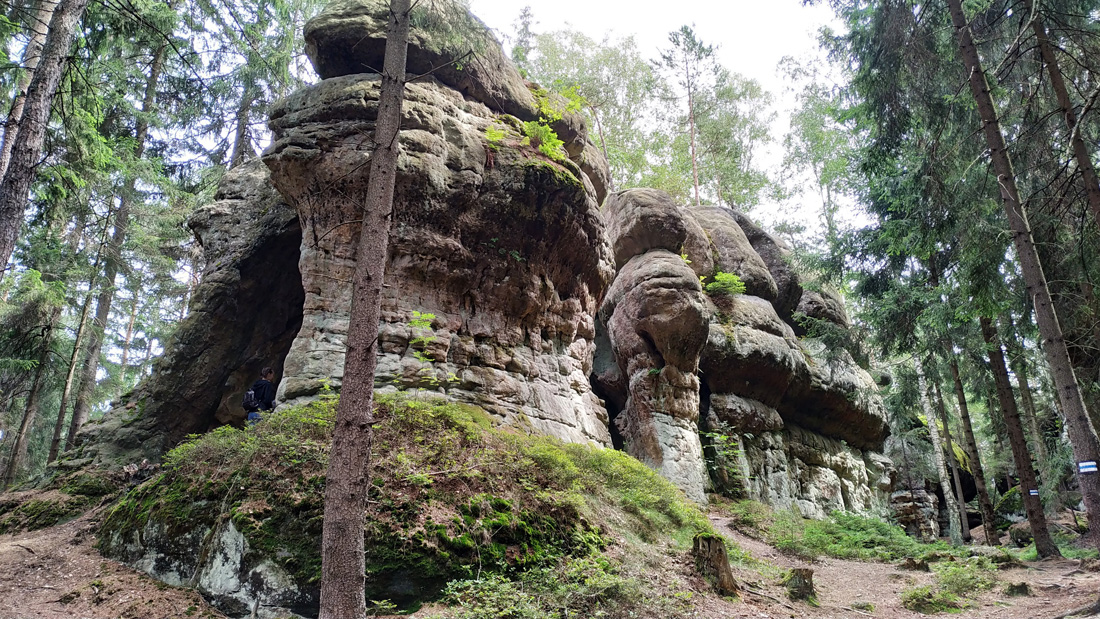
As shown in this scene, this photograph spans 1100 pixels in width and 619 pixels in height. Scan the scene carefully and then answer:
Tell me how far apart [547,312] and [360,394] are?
7042 mm

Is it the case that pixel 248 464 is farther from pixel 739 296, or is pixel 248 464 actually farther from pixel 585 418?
pixel 739 296

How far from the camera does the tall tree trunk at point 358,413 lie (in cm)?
494

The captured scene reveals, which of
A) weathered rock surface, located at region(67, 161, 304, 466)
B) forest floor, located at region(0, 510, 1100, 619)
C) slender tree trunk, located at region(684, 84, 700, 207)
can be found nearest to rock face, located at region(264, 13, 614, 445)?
weathered rock surface, located at region(67, 161, 304, 466)

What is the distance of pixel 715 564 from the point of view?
23.7 feet

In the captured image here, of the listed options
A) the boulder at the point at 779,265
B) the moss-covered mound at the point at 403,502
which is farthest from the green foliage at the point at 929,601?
the boulder at the point at 779,265

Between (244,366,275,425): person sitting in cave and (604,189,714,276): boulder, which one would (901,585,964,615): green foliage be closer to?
(244,366,275,425): person sitting in cave

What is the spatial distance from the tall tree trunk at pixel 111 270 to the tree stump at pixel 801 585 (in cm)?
1624

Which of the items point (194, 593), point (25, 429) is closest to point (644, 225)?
point (194, 593)

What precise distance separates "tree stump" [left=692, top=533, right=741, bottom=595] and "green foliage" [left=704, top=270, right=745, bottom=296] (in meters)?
12.1

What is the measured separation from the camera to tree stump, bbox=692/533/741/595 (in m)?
7.06

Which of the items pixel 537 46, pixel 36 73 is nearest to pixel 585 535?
pixel 36 73

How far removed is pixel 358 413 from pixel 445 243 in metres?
5.34

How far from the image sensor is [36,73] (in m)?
7.98

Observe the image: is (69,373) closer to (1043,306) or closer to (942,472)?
(1043,306)
